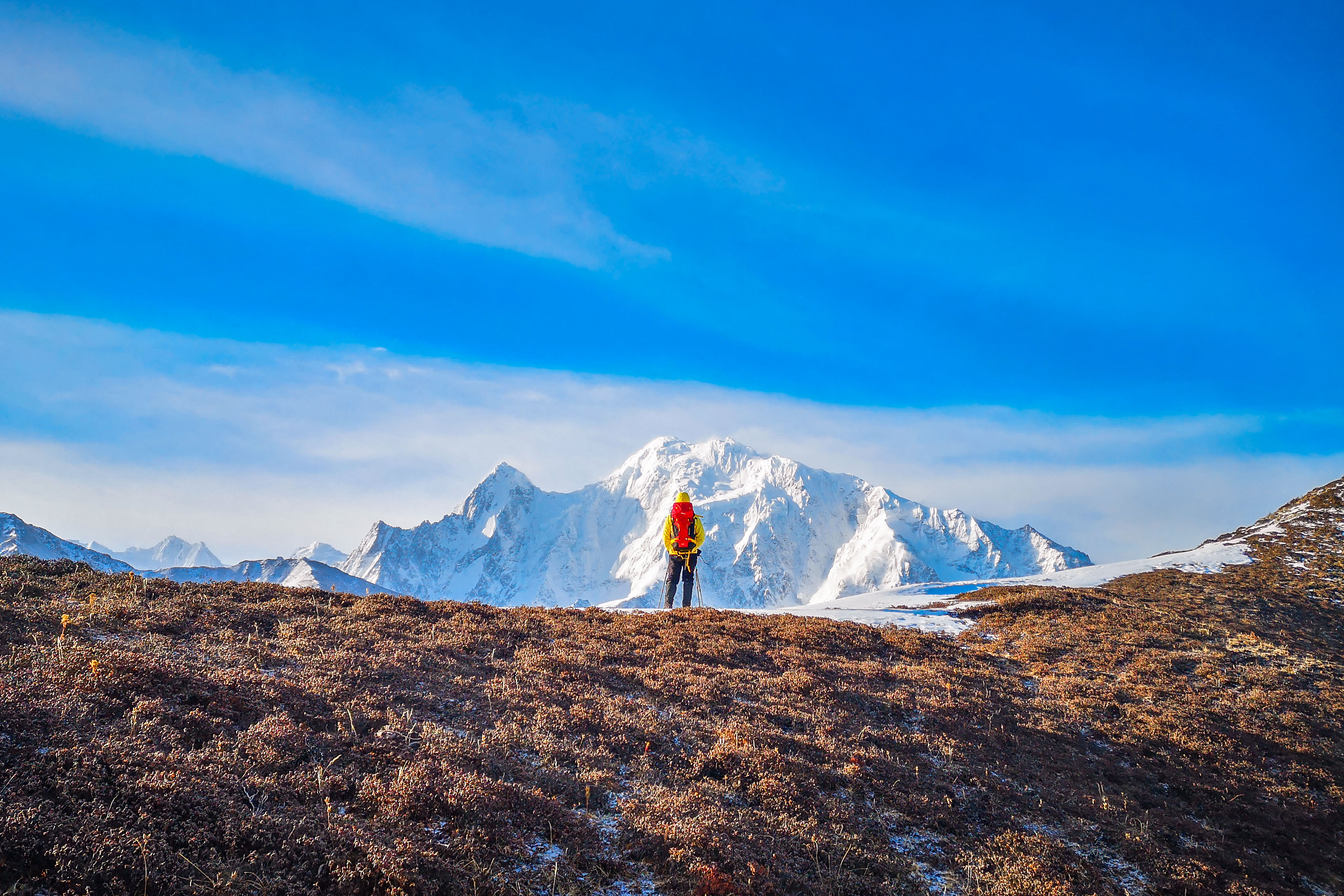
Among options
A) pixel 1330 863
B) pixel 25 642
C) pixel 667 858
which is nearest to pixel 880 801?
pixel 667 858

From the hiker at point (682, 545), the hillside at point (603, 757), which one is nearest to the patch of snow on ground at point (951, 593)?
the hiker at point (682, 545)

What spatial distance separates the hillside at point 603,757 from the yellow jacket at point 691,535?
556cm

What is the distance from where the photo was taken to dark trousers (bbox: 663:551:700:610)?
23.7m

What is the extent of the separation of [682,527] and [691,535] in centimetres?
52

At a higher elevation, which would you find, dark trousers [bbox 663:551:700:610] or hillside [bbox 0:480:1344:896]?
dark trousers [bbox 663:551:700:610]

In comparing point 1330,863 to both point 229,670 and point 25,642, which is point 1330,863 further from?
point 25,642

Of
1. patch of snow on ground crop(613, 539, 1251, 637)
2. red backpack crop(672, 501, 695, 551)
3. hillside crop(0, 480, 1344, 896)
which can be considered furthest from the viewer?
red backpack crop(672, 501, 695, 551)

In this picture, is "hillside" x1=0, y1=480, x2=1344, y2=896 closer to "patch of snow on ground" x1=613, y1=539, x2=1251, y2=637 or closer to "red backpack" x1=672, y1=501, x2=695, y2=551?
"patch of snow on ground" x1=613, y1=539, x2=1251, y2=637

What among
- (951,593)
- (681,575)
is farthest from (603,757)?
(951,593)

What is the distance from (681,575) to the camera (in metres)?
24.4

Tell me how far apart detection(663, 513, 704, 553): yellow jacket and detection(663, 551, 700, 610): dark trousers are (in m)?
0.27

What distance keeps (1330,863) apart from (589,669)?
40.6 ft

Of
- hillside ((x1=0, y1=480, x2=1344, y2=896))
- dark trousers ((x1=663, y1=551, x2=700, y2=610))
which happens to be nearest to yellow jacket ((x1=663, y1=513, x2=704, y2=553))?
dark trousers ((x1=663, y1=551, x2=700, y2=610))

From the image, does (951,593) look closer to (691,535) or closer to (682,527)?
(691,535)
